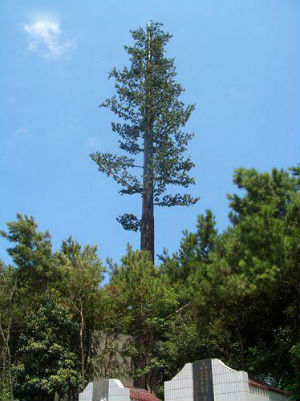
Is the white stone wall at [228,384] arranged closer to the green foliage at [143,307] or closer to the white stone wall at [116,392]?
the white stone wall at [116,392]

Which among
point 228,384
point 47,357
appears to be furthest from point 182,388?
point 47,357

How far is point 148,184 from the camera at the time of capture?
22516 mm

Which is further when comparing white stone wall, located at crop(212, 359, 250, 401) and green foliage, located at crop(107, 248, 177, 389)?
green foliage, located at crop(107, 248, 177, 389)

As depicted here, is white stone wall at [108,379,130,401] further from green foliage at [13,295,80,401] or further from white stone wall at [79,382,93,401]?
green foliage at [13,295,80,401]

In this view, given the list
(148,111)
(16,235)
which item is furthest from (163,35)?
(16,235)

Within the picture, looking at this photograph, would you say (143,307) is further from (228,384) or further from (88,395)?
(228,384)

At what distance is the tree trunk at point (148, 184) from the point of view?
2156 centimetres

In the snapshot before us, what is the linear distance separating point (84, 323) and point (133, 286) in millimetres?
2327

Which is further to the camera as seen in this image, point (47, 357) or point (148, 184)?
point (148, 184)

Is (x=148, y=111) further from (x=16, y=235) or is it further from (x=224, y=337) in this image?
(x=224, y=337)

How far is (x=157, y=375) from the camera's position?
53.8ft

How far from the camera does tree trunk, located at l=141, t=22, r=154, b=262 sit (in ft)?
70.7

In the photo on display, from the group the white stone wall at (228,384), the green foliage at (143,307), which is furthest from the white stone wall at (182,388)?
the green foliage at (143,307)

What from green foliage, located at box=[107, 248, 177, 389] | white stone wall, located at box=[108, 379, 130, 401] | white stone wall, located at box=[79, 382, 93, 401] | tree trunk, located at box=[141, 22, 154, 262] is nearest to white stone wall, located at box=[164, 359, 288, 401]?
white stone wall, located at box=[108, 379, 130, 401]
